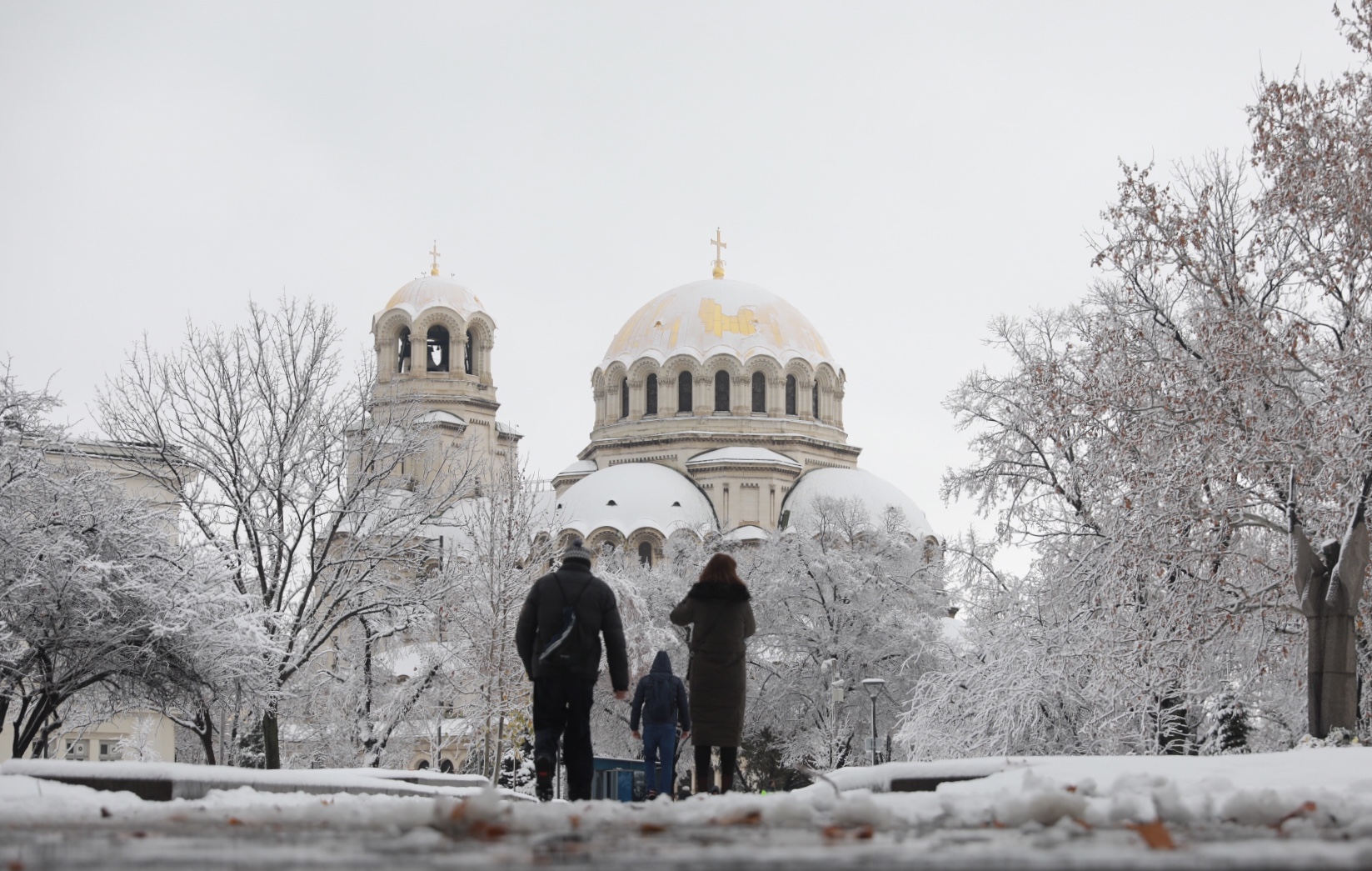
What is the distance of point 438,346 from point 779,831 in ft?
178

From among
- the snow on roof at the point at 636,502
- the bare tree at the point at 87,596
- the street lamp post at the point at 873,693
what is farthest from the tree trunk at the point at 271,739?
the snow on roof at the point at 636,502

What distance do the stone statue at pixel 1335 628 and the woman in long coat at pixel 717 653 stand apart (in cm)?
669

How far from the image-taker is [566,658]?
8812mm

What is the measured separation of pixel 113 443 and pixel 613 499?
1156 inches

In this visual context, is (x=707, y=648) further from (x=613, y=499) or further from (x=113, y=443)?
(x=613, y=499)

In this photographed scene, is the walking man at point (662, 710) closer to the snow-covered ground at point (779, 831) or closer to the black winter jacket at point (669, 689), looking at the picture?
the black winter jacket at point (669, 689)

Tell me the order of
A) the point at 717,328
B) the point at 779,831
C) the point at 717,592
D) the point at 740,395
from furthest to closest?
the point at 717,328 < the point at 740,395 < the point at 717,592 < the point at 779,831

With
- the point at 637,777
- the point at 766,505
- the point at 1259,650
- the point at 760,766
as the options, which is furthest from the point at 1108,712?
the point at 766,505

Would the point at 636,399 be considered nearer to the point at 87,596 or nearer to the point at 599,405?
the point at 599,405

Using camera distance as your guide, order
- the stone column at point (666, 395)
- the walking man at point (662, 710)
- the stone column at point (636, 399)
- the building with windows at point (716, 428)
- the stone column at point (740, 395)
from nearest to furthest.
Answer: the walking man at point (662, 710) < the building with windows at point (716, 428) < the stone column at point (740, 395) < the stone column at point (666, 395) < the stone column at point (636, 399)

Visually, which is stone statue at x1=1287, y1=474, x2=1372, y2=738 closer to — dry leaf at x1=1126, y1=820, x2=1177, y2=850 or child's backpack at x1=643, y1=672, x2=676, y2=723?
child's backpack at x1=643, y1=672, x2=676, y2=723

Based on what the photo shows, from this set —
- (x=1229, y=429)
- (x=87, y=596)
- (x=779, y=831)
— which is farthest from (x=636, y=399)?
(x=779, y=831)

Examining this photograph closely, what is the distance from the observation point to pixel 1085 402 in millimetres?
16062

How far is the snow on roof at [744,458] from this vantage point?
54.8 m
